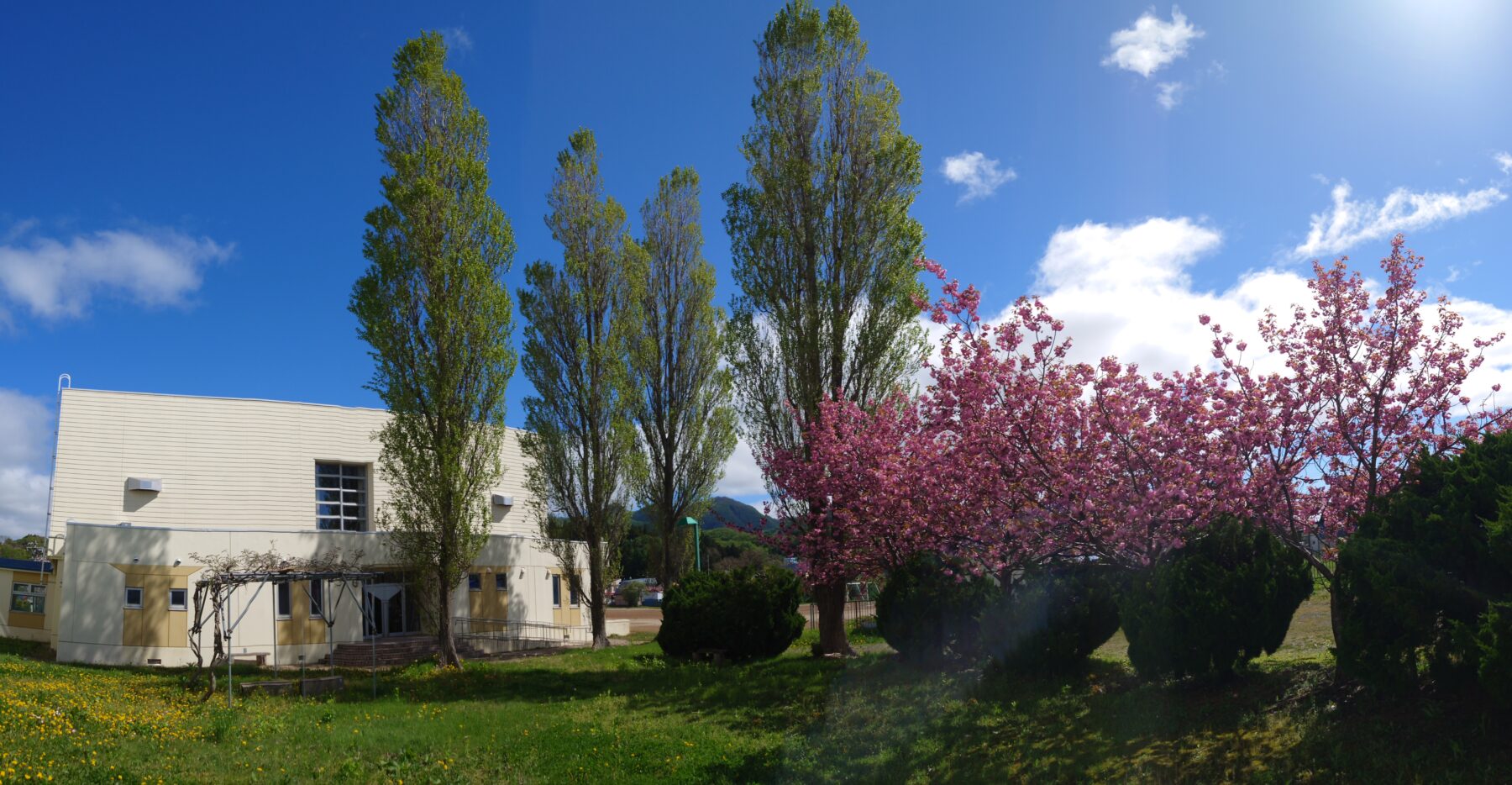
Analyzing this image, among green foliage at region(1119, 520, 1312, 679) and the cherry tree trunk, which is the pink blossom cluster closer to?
green foliage at region(1119, 520, 1312, 679)

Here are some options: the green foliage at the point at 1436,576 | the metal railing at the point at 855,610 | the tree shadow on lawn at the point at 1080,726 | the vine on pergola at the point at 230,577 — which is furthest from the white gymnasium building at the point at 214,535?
the green foliage at the point at 1436,576

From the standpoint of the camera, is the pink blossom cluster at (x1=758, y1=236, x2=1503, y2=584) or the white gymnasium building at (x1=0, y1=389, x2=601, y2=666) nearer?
the pink blossom cluster at (x1=758, y1=236, x2=1503, y2=584)

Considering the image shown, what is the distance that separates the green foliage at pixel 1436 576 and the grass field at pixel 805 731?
50 centimetres

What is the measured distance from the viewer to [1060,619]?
35.6ft

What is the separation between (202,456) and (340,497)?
431cm

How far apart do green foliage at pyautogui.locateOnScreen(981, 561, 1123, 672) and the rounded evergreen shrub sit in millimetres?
637

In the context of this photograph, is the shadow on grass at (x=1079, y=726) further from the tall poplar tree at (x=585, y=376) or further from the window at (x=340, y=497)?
the window at (x=340, y=497)

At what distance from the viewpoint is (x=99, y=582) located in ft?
75.0

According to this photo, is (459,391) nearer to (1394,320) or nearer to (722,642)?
(722,642)

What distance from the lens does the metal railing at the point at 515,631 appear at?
90.0 ft

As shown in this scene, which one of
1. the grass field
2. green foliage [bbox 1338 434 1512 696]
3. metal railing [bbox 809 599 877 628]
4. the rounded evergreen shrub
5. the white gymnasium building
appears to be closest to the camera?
green foliage [bbox 1338 434 1512 696]

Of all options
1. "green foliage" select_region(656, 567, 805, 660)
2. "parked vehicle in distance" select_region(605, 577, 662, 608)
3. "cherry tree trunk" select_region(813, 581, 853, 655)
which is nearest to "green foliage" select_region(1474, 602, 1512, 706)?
"cherry tree trunk" select_region(813, 581, 853, 655)

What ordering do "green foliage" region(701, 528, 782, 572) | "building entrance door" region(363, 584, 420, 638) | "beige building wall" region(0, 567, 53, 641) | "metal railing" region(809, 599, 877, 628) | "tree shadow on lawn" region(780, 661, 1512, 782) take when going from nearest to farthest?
"tree shadow on lawn" region(780, 661, 1512, 782), "building entrance door" region(363, 584, 420, 638), "metal railing" region(809, 599, 877, 628), "beige building wall" region(0, 567, 53, 641), "green foliage" region(701, 528, 782, 572)

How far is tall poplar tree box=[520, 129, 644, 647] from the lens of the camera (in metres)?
25.7
